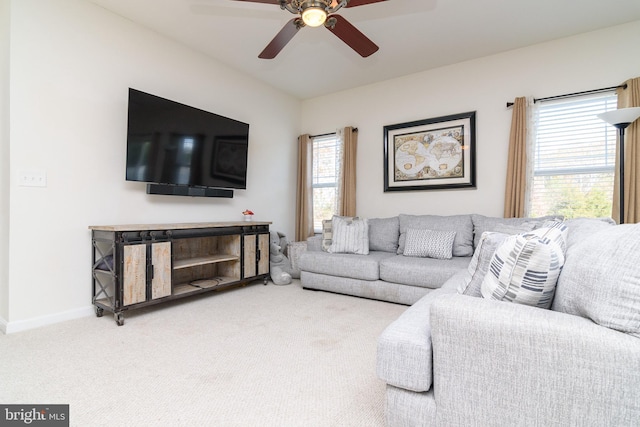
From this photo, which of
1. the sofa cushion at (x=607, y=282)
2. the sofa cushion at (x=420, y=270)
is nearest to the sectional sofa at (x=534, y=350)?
the sofa cushion at (x=607, y=282)

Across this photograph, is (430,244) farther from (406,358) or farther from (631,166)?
(406,358)

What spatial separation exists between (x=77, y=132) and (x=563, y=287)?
3.47 metres

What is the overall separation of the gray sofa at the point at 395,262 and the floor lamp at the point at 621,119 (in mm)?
729

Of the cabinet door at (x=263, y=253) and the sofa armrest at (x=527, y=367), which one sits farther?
the cabinet door at (x=263, y=253)

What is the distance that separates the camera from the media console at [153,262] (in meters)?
2.51

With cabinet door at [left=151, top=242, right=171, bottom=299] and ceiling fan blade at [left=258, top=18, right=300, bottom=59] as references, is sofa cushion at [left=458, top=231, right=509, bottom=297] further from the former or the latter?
cabinet door at [left=151, top=242, right=171, bottom=299]

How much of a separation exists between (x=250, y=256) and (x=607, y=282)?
3223 mm

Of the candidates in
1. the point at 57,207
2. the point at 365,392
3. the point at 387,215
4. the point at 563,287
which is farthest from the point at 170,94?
the point at 563,287

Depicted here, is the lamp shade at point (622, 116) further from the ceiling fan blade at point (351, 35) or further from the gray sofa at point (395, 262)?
the ceiling fan blade at point (351, 35)

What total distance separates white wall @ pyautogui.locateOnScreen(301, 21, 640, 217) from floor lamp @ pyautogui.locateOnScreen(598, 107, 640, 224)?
2.02 ft

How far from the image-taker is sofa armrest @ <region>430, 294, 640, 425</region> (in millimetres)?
856

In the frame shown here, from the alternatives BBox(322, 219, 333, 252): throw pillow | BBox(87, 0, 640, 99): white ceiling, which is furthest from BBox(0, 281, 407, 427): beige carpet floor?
BBox(87, 0, 640, 99): white ceiling

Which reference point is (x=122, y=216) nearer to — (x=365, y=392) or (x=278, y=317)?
(x=278, y=317)

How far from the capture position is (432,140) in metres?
3.98
